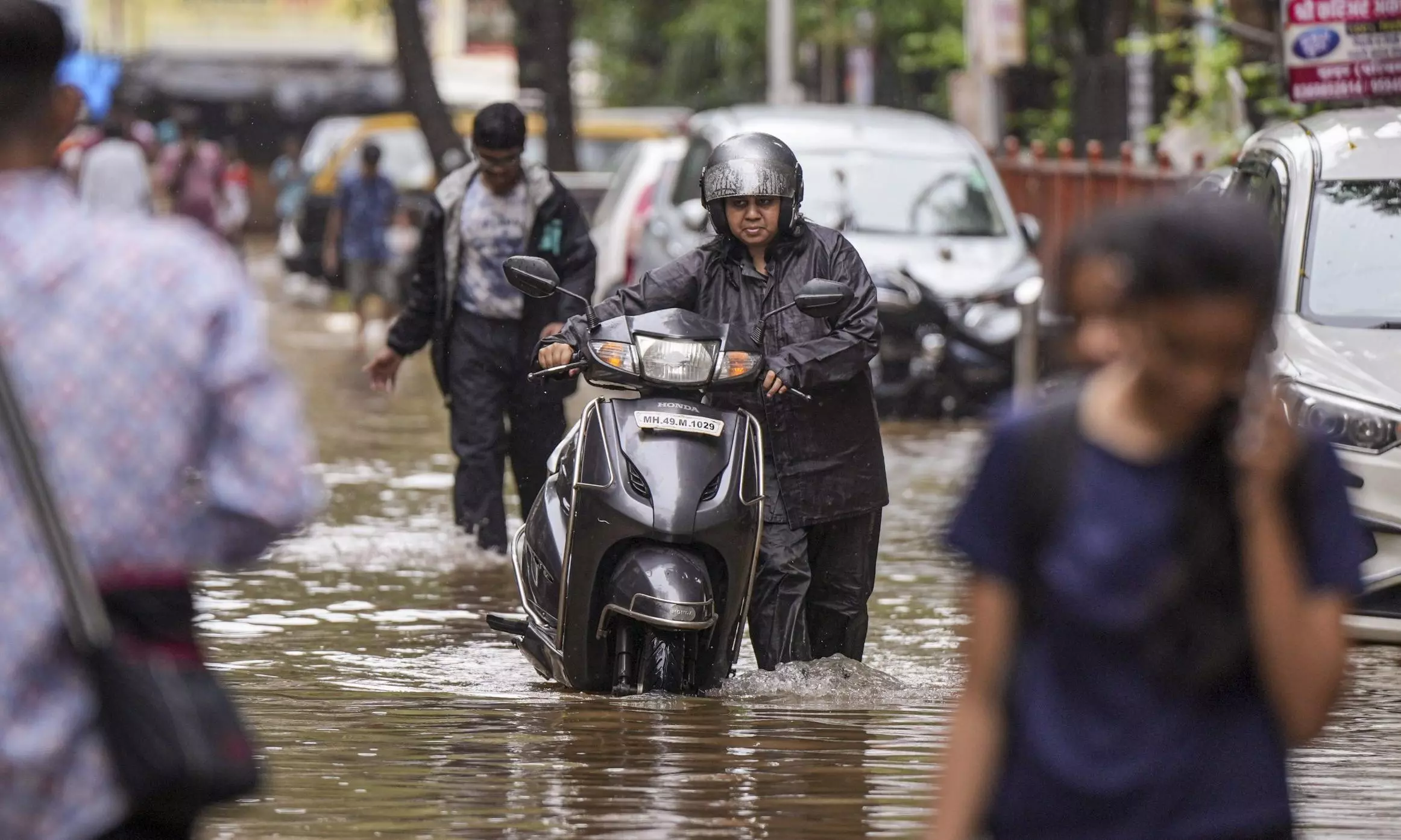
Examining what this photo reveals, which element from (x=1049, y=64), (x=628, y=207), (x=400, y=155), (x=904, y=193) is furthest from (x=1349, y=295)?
(x=1049, y=64)

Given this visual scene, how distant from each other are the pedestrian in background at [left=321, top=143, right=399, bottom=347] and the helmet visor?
594 inches

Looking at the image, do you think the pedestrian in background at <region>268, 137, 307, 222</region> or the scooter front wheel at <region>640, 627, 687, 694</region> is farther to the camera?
the pedestrian in background at <region>268, 137, 307, 222</region>

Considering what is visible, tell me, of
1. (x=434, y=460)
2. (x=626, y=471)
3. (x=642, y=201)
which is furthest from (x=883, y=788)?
(x=642, y=201)

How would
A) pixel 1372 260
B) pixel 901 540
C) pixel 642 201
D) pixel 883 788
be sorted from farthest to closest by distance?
pixel 642 201 → pixel 901 540 → pixel 1372 260 → pixel 883 788

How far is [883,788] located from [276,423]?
3.19m

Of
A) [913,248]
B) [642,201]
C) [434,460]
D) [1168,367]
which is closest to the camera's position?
[1168,367]

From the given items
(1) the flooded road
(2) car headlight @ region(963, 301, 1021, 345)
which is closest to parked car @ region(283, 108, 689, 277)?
(2) car headlight @ region(963, 301, 1021, 345)

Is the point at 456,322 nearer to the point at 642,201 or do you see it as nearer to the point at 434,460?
the point at 434,460

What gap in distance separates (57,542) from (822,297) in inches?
150

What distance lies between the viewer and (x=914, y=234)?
15914mm

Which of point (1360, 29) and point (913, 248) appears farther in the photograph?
point (913, 248)

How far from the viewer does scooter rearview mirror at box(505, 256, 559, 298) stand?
6.95 m

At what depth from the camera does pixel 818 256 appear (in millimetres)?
7195

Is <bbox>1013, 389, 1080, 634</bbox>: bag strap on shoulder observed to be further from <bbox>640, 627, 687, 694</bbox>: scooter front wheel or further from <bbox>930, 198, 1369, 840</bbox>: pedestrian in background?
<bbox>640, 627, 687, 694</bbox>: scooter front wheel
